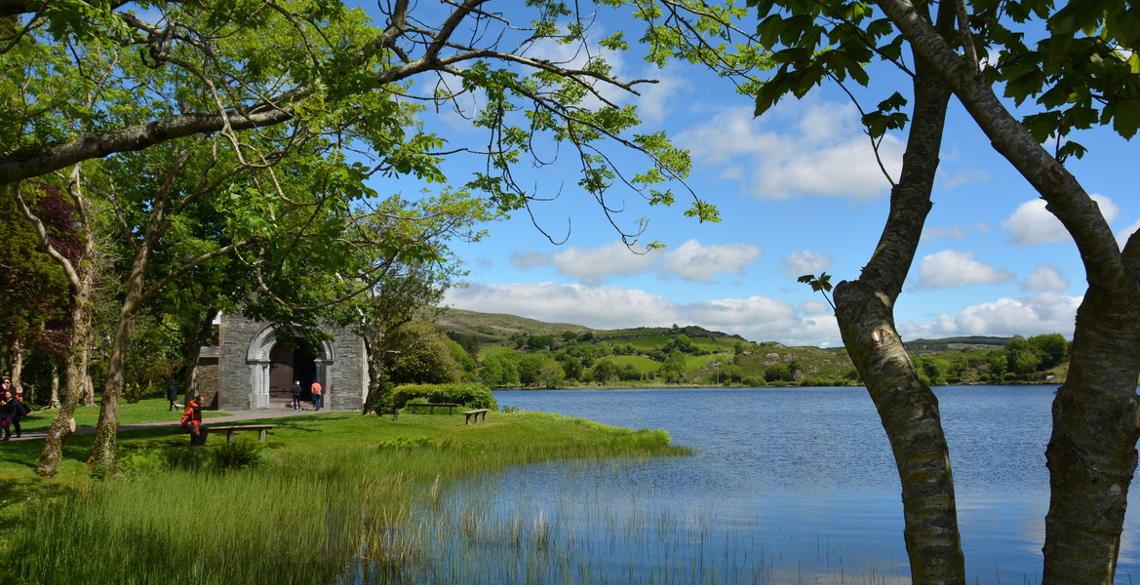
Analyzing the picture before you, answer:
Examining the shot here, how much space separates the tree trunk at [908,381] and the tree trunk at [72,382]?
1712 cm

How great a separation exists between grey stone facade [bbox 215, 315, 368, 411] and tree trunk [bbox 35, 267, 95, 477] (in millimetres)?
23230

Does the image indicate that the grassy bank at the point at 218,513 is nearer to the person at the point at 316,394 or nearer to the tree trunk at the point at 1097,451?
the tree trunk at the point at 1097,451

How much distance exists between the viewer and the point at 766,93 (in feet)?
12.9

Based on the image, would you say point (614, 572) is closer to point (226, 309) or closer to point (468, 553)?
point (468, 553)

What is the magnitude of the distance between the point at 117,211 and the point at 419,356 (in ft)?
104

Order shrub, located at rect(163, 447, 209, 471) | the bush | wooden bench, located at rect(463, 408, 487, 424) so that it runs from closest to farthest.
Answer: shrub, located at rect(163, 447, 209, 471), wooden bench, located at rect(463, 408, 487, 424), the bush

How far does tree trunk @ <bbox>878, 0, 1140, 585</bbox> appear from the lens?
10.1ft

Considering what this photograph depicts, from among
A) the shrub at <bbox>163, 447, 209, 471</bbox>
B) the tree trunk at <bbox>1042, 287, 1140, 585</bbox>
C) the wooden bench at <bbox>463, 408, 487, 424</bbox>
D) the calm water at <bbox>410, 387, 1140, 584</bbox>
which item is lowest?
the calm water at <bbox>410, 387, 1140, 584</bbox>

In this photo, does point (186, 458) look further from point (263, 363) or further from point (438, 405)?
point (263, 363)

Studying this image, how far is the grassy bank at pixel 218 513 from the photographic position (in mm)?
8906

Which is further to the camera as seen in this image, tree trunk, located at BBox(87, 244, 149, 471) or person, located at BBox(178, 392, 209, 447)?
person, located at BBox(178, 392, 209, 447)

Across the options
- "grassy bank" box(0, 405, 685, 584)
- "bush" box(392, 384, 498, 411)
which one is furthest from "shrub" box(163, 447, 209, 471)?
"bush" box(392, 384, 498, 411)

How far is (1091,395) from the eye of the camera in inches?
125

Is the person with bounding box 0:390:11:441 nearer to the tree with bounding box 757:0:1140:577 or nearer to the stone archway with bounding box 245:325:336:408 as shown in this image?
the stone archway with bounding box 245:325:336:408
